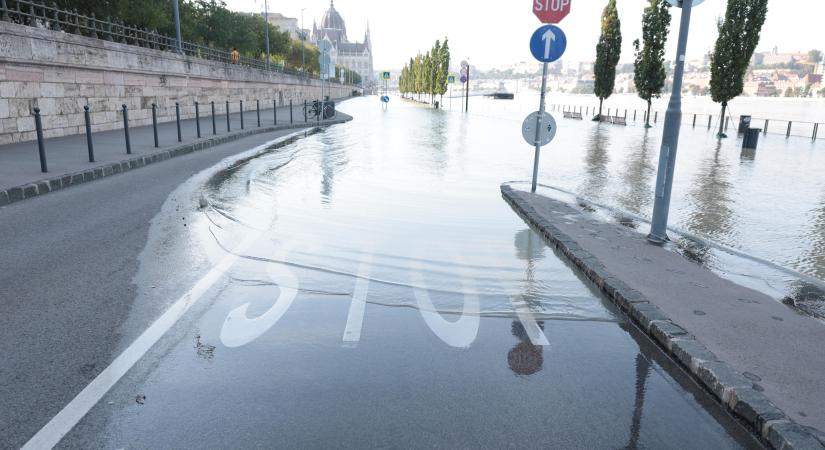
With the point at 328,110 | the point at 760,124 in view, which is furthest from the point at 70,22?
the point at 760,124

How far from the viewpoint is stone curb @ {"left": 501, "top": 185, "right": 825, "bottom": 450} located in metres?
3.01

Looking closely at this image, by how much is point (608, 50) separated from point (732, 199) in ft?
113

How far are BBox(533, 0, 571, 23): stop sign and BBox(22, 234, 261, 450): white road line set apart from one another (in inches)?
273

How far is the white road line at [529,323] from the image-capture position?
14.2 feet

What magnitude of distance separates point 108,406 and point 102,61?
20.0 meters

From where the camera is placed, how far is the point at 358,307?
16.0 ft

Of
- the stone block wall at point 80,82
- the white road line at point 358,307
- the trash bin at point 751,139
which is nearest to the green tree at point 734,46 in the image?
the trash bin at point 751,139

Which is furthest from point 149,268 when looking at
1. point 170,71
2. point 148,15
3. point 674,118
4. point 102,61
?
point 148,15

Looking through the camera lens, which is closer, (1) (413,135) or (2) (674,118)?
(2) (674,118)

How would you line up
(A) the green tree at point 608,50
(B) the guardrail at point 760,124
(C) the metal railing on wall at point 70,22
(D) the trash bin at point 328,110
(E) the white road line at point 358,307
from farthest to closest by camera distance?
(A) the green tree at point 608,50 → (D) the trash bin at point 328,110 → (B) the guardrail at point 760,124 → (C) the metal railing on wall at point 70,22 → (E) the white road line at point 358,307

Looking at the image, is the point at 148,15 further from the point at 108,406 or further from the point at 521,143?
the point at 108,406

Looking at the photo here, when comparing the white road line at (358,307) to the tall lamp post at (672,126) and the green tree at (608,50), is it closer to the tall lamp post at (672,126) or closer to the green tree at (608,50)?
the tall lamp post at (672,126)

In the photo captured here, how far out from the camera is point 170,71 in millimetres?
26422

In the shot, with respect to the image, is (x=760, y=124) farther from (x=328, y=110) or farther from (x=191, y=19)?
(x=191, y=19)
